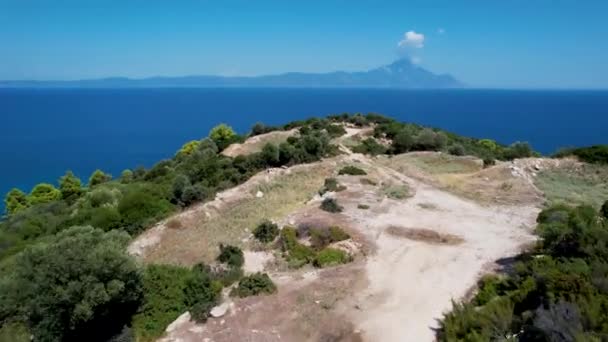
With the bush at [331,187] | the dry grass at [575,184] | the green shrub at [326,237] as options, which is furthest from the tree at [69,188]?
the dry grass at [575,184]

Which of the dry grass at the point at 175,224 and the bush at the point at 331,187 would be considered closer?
the dry grass at the point at 175,224

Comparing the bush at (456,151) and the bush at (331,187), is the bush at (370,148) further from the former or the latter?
the bush at (331,187)

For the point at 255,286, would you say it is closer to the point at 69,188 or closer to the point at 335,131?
the point at 335,131

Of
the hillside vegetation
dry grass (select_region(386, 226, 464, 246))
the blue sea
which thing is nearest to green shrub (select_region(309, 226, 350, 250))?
the hillside vegetation

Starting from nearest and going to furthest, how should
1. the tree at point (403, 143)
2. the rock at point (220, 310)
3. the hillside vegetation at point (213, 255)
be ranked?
1. the hillside vegetation at point (213, 255)
2. the rock at point (220, 310)
3. the tree at point (403, 143)

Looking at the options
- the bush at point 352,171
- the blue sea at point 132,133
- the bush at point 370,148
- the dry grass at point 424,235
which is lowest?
the blue sea at point 132,133

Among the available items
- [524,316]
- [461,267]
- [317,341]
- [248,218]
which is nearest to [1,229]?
[248,218]

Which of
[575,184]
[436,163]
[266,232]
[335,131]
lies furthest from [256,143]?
[575,184]

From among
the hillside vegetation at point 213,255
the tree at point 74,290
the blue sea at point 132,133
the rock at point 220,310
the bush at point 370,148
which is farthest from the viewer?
the blue sea at point 132,133
